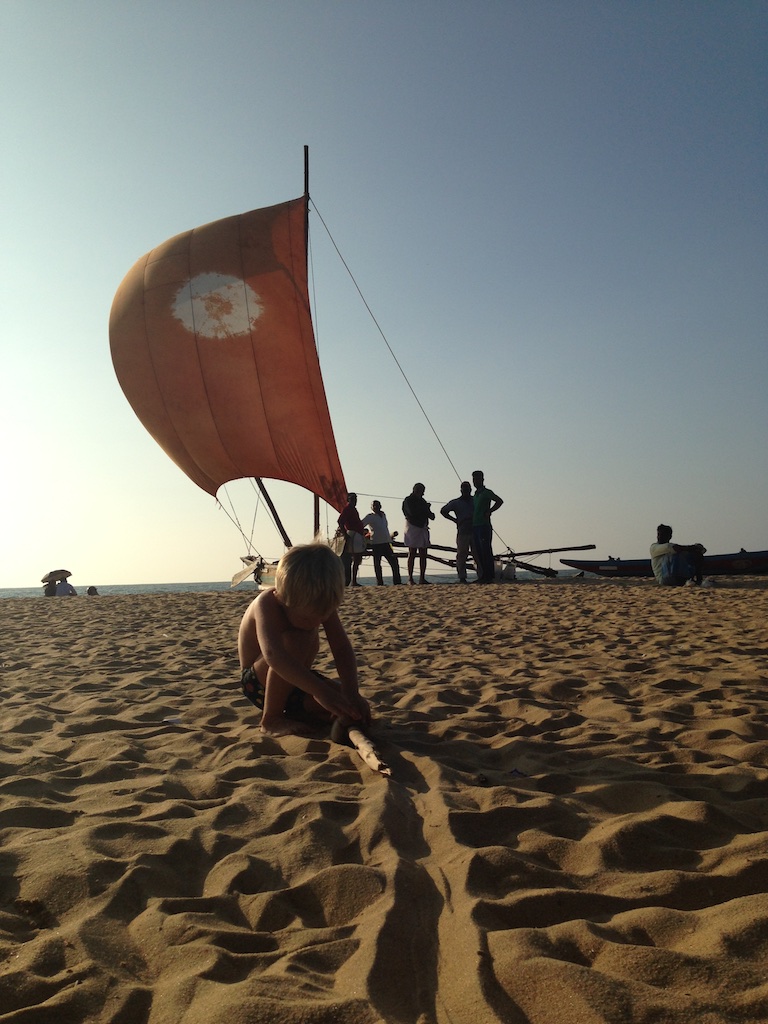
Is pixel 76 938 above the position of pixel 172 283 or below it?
below

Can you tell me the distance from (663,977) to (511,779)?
3.73 ft

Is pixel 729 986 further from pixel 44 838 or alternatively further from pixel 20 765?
pixel 20 765

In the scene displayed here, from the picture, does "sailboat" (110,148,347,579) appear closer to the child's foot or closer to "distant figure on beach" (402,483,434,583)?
"distant figure on beach" (402,483,434,583)

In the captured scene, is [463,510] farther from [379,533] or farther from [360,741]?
[360,741]

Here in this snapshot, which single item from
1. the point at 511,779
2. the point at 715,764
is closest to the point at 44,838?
the point at 511,779

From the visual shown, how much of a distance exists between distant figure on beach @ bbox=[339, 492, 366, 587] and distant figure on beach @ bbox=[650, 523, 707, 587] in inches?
192

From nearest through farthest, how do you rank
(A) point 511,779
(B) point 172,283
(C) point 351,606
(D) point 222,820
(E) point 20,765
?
(D) point 222,820, (A) point 511,779, (E) point 20,765, (C) point 351,606, (B) point 172,283

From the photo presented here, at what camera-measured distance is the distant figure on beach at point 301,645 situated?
2.70 m

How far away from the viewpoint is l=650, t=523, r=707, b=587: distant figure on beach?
10.2 m

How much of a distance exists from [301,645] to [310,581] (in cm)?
38

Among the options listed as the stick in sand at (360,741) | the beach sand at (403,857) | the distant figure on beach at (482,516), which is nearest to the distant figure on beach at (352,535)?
the distant figure on beach at (482,516)

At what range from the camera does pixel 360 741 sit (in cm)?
260

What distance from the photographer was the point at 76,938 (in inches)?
57.6

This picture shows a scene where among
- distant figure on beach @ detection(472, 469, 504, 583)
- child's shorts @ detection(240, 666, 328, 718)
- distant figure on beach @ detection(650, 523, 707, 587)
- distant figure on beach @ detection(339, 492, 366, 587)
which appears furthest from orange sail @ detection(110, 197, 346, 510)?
child's shorts @ detection(240, 666, 328, 718)
